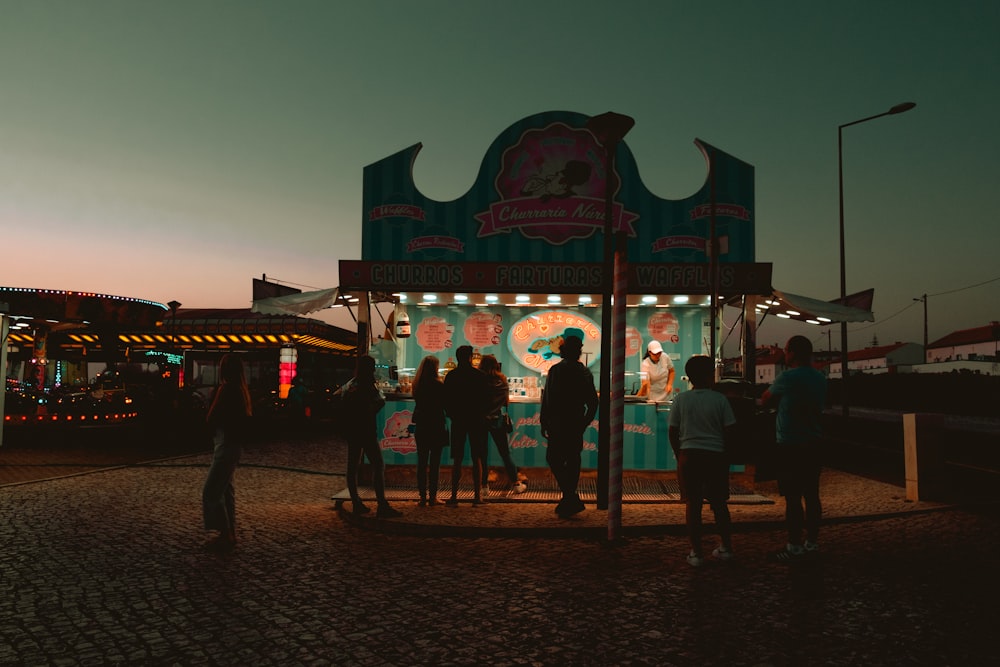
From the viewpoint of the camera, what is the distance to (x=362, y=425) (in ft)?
Answer: 31.0

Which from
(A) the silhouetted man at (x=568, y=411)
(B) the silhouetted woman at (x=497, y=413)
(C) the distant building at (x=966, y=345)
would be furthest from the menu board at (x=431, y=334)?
(C) the distant building at (x=966, y=345)

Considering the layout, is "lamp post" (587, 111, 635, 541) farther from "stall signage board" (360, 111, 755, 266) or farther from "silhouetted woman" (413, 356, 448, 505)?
"stall signage board" (360, 111, 755, 266)

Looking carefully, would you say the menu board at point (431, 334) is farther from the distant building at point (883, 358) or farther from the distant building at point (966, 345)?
the distant building at point (883, 358)

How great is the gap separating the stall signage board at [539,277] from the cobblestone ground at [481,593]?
3816 mm

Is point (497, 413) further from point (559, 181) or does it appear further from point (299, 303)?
point (559, 181)

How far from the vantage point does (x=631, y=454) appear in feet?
39.3

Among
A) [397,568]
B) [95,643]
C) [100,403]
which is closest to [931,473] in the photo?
[397,568]

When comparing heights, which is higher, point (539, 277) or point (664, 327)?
point (539, 277)

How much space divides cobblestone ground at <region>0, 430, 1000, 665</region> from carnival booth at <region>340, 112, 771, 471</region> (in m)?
2.80

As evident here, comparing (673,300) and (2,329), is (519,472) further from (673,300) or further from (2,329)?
(2,329)

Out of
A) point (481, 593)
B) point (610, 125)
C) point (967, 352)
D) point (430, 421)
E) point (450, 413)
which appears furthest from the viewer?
point (967, 352)

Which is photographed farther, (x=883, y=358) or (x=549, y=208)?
(x=883, y=358)

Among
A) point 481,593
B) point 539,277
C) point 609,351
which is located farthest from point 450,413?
point 481,593

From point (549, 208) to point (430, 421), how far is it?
4745 mm
